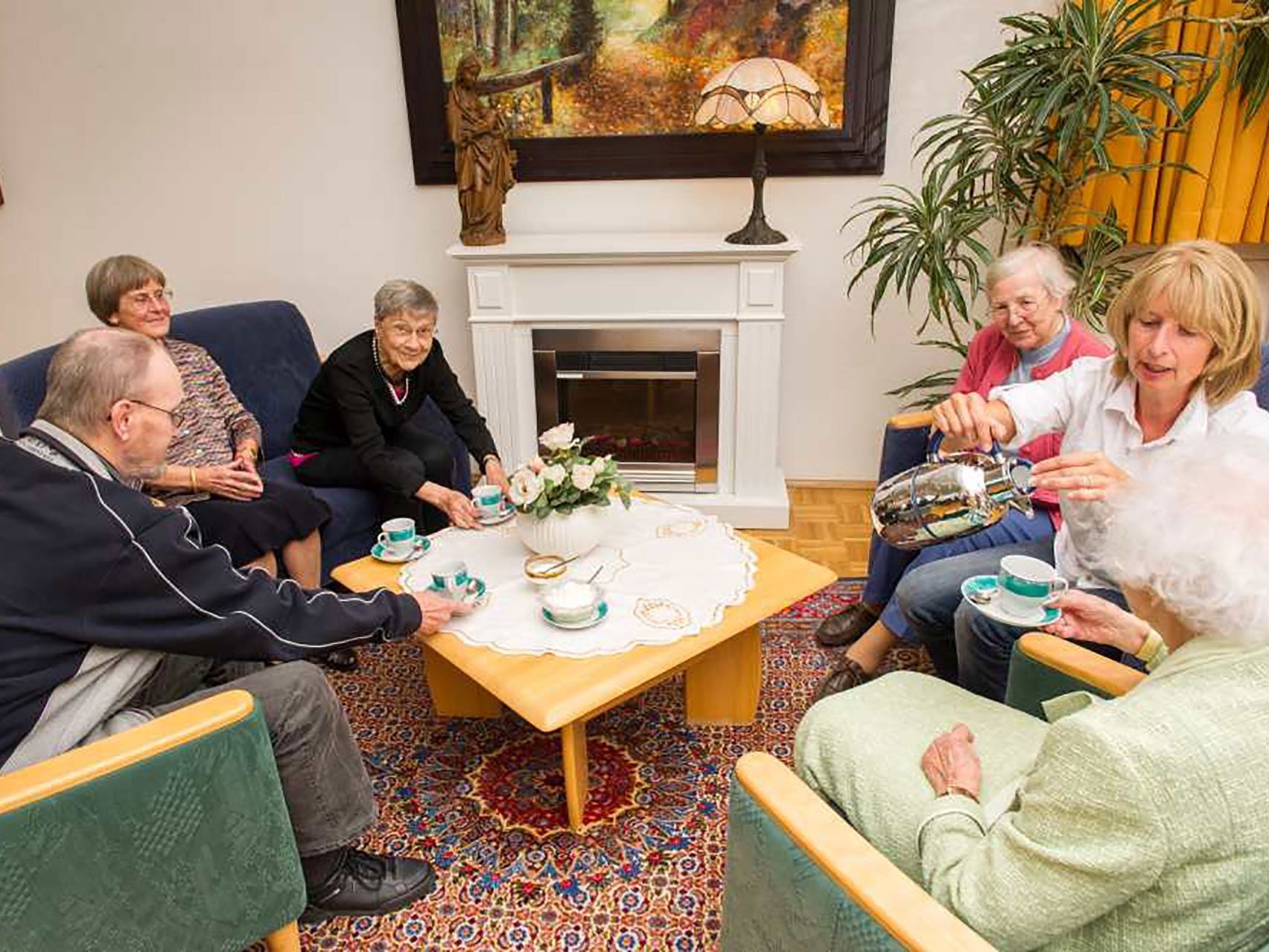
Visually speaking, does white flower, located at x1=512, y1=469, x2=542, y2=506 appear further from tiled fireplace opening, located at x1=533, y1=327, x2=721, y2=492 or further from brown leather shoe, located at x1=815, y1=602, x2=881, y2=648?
tiled fireplace opening, located at x1=533, y1=327, x2=721, y2=492

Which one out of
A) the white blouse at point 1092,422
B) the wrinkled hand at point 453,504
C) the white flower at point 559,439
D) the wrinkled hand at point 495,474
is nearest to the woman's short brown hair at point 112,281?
the wrinkled hand at point 453,504

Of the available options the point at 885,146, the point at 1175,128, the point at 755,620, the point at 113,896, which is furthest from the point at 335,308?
the point at 1175,128

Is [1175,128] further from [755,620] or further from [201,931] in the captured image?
[201,931]

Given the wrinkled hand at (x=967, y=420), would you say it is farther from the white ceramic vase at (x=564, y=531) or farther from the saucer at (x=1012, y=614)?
the white ceramic vase at (x=564, y=531)

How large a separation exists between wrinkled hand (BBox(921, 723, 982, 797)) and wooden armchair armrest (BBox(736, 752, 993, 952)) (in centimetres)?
24

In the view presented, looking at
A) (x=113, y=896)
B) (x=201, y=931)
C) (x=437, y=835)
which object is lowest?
(x=437, y=835)

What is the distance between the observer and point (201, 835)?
1.21 meters

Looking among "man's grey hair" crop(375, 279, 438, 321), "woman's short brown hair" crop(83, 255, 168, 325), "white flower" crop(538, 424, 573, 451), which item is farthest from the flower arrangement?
"woman's short brown hair" crop(83, 255, 168, 325)

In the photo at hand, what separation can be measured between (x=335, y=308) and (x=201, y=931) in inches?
109

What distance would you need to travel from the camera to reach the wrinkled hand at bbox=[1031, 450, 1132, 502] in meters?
1.29

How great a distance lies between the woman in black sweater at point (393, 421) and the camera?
232 cm

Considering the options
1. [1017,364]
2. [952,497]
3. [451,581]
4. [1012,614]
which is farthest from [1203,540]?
[1017,364]

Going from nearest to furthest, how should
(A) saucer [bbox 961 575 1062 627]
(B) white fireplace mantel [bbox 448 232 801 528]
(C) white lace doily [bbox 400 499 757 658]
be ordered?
(A) saucer [bbox 961 575 1062 627], (C) white lace doily [bbox 400 499 757 658], (B) white fireplace mantel [bbox 448 232 801 528]

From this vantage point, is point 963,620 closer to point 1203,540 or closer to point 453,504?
point 1203,540
